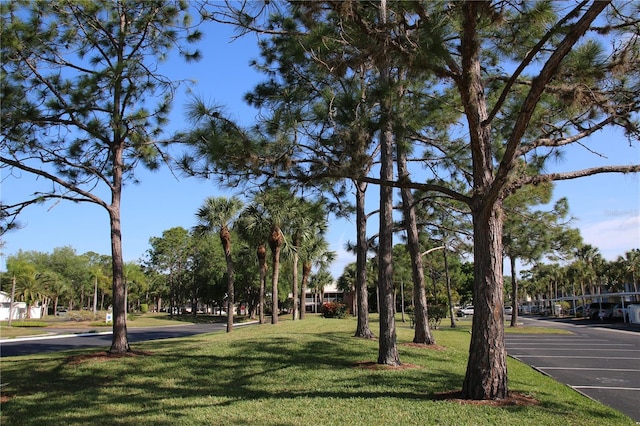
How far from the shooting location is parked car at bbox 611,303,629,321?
39500 millimetres

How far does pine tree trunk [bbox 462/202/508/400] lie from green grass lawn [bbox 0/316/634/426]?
0.36 m

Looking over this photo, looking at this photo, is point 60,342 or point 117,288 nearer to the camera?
point 117,288

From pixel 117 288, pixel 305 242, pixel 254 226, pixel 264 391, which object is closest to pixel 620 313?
pixel 305 242

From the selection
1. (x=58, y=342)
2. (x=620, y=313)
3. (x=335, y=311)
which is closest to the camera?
(x=58, y=342)

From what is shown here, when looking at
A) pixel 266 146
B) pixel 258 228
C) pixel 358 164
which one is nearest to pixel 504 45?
pixel 358 164

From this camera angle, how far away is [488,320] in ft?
22.1

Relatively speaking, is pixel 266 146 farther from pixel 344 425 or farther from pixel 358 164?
pixel 344 425

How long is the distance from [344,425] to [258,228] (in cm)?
2238

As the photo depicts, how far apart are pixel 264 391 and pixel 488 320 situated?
3748 millimetres

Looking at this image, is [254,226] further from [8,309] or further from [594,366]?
[8,309]

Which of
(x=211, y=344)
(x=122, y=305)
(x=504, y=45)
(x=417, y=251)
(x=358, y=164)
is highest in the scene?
(x=504, y=45)

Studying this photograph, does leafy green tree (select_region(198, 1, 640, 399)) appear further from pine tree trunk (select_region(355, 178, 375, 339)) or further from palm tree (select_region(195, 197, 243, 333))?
palm tree (select_region(195, 197, 243, 333))

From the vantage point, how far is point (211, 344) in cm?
1334

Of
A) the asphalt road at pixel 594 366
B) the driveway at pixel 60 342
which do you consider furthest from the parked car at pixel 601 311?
the driveway at pixel 60 342
